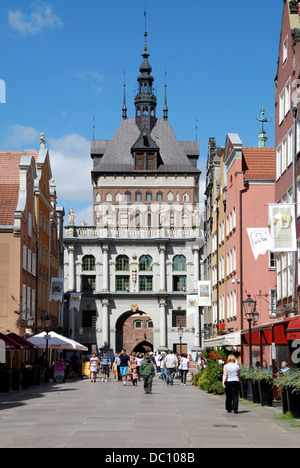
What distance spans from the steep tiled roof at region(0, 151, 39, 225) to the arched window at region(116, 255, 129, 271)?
29948 millimetres

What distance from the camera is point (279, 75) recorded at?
134 feet

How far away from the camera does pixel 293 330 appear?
23.9 m

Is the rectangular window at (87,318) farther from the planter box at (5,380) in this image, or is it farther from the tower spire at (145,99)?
the planter box at (5,380)

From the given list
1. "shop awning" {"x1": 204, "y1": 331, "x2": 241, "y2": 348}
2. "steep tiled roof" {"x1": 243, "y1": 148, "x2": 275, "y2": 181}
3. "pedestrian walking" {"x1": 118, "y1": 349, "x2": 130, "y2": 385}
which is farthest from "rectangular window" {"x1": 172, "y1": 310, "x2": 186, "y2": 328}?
"shop awning" {"x1": 204, "y1": 331, "x2": 241, "y2": 348}

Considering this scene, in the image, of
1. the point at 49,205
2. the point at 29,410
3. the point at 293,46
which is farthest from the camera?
the point at 49,205

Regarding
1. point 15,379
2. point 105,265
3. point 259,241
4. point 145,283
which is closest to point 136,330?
point 145,283

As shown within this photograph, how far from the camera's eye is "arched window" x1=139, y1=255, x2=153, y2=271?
9200 centimetres

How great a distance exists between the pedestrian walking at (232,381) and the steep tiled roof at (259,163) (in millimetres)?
29938

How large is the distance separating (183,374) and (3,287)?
1241 cm

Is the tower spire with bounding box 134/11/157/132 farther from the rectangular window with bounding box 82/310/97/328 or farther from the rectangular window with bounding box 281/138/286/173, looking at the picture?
the rectangular window with bounding box 281/138/286/173

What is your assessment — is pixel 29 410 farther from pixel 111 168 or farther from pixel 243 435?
pixel 111 168

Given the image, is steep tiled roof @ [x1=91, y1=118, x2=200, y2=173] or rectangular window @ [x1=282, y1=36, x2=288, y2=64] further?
steep tiled roof @ [x1=91, y1=118, x2=200, y2=173]
